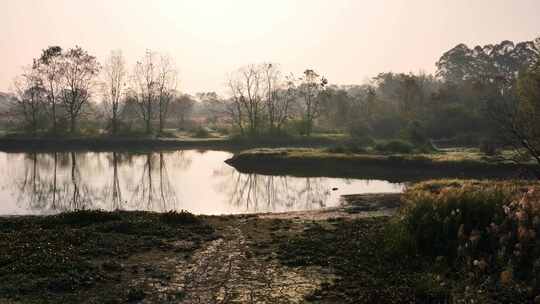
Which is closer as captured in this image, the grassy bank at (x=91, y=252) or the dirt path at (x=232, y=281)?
the dirt path at (x=232, y=281)

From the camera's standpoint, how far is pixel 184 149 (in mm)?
77125

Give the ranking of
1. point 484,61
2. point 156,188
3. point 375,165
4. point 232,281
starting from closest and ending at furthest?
point 232,281 < point 156,188 < point 375,165 < point 484,61

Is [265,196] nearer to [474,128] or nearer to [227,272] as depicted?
[227,272]

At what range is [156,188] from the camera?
1522 inches

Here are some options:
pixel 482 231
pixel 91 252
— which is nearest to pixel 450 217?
pixel 482 231

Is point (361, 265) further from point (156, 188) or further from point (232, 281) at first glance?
point (156, 188)

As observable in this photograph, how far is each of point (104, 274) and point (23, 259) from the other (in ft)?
9.11

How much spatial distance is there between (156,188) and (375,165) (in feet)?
74.0

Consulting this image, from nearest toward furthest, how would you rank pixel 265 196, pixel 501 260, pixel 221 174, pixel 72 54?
pixel 501 260 < pixel 265 196 < pixel 221 174 < pixel 72 54

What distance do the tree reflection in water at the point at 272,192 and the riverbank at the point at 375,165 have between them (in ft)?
13.0

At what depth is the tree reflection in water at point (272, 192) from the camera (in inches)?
1249

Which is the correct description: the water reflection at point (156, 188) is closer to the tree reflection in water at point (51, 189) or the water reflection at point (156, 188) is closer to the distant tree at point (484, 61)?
the tree reflection in water at point (51, 189)

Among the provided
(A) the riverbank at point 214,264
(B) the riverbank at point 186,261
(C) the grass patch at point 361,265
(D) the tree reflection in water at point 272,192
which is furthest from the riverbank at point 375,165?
(C) the grass patch at point 361,265

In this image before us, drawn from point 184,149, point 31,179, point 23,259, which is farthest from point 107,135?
point 23,259
